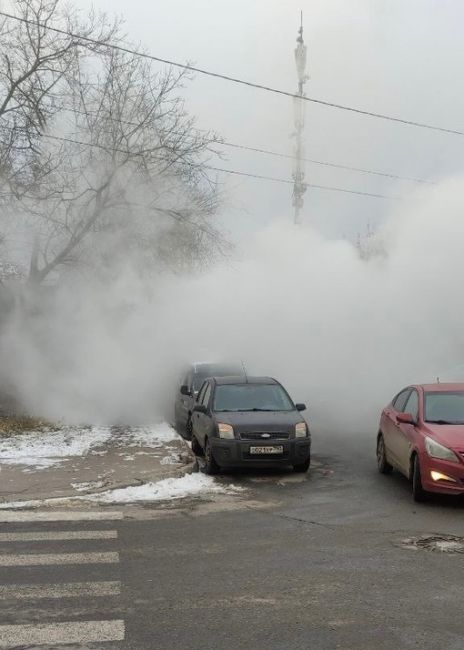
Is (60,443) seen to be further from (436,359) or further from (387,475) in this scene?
(436,359)

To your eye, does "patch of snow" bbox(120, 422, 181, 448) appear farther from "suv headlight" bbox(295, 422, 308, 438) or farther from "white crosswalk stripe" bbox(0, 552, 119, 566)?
"white crosswalk stripe" bbox(0, 552, 119, 566)

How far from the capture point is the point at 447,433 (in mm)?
7598

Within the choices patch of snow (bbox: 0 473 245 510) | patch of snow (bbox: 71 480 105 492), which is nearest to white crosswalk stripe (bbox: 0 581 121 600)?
patch of snow (bbox: 0 473 245 510)

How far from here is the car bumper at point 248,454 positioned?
9.07 meters

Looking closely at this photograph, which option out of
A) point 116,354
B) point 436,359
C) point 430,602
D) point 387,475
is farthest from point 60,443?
point 436,359

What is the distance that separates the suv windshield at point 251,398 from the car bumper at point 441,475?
10.1 ft

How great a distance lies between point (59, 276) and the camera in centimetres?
1540

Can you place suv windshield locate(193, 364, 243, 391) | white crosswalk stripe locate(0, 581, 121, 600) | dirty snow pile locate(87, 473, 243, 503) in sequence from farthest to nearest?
suv windshield locate(193, 364, 243, 391) → dirty snow pile locate(87, 473, 243, 503) → white crosswalk stripe locate(0, 581, 121, 600)

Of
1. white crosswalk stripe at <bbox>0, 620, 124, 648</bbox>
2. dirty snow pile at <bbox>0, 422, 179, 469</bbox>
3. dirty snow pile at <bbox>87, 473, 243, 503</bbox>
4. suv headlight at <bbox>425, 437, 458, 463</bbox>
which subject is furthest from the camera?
dirty snow pile at <bbox>0, 422, 179, 469</bbox>

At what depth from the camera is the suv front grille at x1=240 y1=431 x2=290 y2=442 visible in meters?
9.19

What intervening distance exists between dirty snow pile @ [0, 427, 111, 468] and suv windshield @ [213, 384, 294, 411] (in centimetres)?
219

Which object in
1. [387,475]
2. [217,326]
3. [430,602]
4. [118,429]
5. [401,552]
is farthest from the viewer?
[217,326]

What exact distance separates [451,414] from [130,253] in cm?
874

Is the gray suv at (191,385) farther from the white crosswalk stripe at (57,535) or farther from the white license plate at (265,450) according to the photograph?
the white crosswalk stripe at (57,535)
